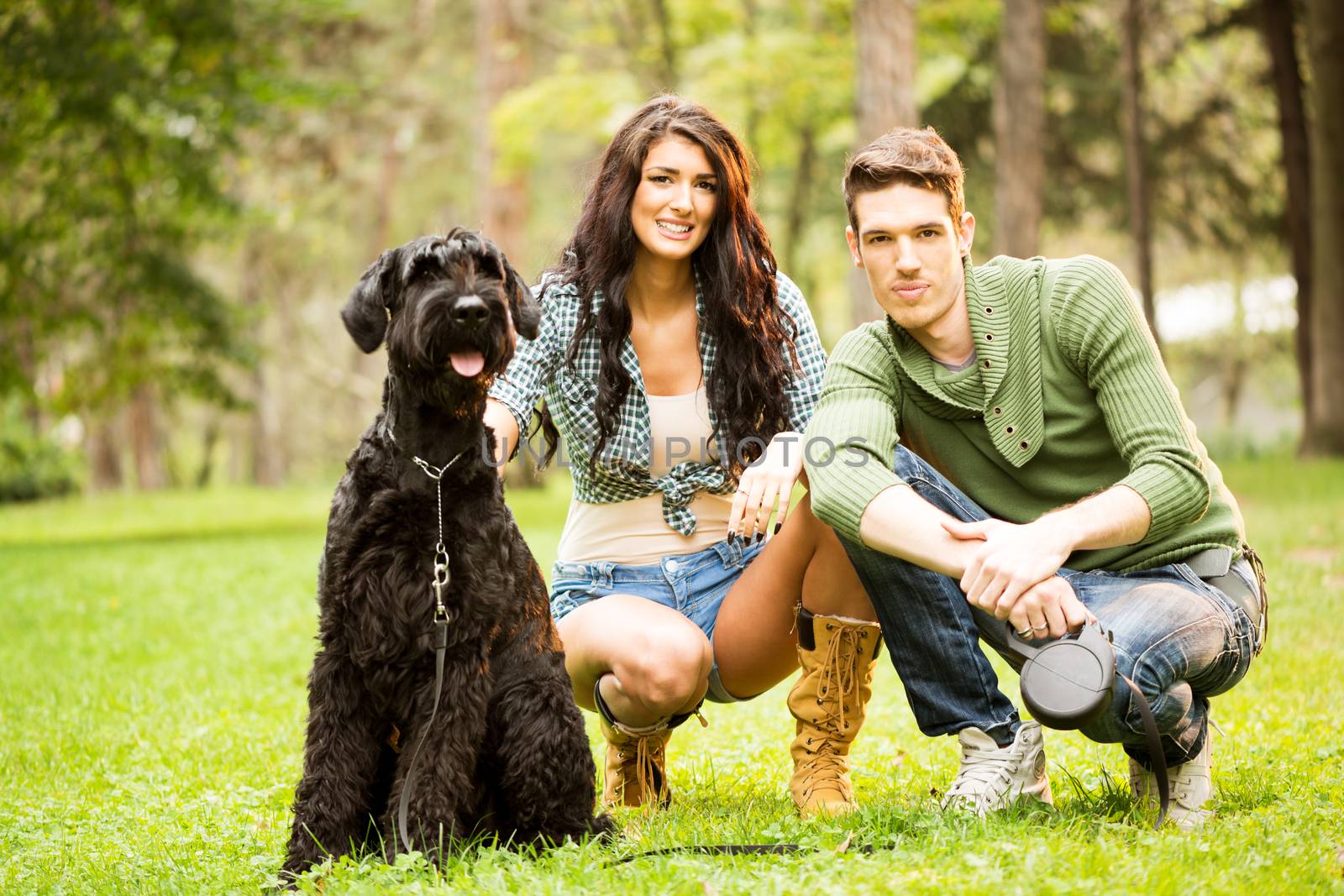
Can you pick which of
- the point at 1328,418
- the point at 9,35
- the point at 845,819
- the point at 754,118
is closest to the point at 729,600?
the point at 845,819

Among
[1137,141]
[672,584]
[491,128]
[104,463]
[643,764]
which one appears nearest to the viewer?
[643,764]

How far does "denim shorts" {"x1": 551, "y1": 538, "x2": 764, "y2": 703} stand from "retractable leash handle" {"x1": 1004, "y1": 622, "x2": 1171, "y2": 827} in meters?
1.18

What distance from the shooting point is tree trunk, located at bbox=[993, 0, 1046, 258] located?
451 inches

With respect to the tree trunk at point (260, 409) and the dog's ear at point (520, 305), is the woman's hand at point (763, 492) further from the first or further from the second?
the tree trunk at point (260, 409)

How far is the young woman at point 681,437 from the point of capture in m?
3.53

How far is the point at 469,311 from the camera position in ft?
9.09

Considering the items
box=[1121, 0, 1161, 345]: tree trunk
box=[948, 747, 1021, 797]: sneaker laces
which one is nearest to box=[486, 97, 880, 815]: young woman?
box=[948, 747, 1021, 797]: sneaker laces

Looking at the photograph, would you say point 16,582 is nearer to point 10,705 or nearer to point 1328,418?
point 10,705

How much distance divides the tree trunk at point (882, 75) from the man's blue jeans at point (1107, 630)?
685cm

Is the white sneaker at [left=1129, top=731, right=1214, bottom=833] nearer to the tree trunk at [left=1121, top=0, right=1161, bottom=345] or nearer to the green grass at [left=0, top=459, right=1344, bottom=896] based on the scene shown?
the green grass at [left=0, top=459, right=1344, bottom=896]

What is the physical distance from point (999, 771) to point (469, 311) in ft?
5.76

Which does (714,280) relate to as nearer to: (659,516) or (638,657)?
(659,516)

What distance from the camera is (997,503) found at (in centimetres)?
328

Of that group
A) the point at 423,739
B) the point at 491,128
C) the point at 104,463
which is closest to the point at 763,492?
the point at 423,739
